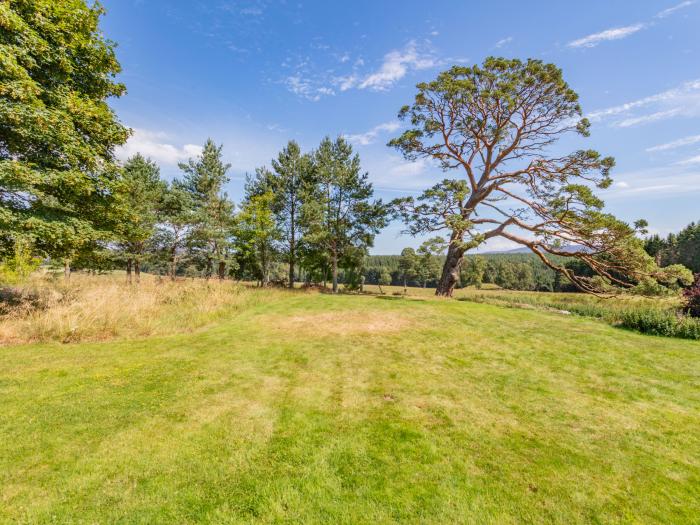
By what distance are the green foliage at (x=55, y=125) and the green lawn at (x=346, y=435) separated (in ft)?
14.3

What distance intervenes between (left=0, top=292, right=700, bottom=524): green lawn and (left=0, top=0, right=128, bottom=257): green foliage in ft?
14.3

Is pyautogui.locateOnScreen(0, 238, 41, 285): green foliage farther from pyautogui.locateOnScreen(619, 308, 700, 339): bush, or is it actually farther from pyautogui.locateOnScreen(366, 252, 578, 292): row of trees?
pyautogui.locateOnScreen(366, 252, 578, 292): row of trees

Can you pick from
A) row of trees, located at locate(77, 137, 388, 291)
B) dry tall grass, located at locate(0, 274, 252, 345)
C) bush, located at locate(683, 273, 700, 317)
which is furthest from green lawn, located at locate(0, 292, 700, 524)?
row of trees, located at locate(77, 137, 388, 291)

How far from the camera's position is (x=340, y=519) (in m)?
2.48

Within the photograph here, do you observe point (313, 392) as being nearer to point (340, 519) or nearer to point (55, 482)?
point (340, 519)

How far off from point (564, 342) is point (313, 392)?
23.5 feet

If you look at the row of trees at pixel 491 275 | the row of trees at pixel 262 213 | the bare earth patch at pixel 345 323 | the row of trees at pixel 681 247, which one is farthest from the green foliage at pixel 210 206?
the row of trees at pixel 681 247

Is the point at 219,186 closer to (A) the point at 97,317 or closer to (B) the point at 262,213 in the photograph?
(B) the point at 262,213

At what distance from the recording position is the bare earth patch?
29.0 ft

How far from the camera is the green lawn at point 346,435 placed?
2621mm

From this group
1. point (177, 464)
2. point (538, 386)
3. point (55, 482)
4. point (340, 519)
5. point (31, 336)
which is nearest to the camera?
point (340, 519)

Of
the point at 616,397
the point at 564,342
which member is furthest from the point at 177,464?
the point at 564,342

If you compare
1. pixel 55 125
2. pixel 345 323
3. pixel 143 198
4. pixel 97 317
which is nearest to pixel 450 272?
pixel 345 323

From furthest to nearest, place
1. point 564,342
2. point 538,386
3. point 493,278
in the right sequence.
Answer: point 493,278 → point 564,342 → point 538,386
